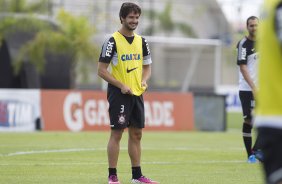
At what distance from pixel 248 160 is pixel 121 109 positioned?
14.0 ft

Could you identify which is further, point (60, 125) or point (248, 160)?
point (60, 125)

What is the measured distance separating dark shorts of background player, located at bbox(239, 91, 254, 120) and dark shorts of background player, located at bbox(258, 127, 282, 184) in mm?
8744

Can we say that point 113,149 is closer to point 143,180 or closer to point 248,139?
point 143,180

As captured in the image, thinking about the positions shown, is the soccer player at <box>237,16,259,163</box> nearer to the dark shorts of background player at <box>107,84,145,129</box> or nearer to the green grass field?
the green grass field

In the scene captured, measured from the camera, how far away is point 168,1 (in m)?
41.7

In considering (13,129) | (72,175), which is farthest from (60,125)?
(72,175)

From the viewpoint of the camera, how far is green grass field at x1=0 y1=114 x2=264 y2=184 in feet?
35.0

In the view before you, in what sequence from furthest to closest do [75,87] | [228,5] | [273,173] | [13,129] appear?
[228,5]
[75,87]
[13,129]
[273,173]

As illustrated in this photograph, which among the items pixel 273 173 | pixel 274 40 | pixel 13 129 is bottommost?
pixel 13 129

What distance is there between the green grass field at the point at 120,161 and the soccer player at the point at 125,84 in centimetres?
48

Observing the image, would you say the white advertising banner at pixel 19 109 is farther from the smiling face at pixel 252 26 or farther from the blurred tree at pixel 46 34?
the smiling face at pixel 252 26

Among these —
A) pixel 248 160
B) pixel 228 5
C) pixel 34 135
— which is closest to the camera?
pixel 248 160

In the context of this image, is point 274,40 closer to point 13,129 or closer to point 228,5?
point 13,129

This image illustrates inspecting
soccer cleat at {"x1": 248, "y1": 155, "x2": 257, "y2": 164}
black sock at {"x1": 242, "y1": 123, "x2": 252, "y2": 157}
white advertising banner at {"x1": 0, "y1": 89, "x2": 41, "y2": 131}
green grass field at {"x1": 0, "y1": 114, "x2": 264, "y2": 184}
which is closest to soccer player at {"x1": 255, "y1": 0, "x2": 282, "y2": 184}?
green grass field at {"x1": 0, "y1": 114, "x2": 264, "y2": 184}
